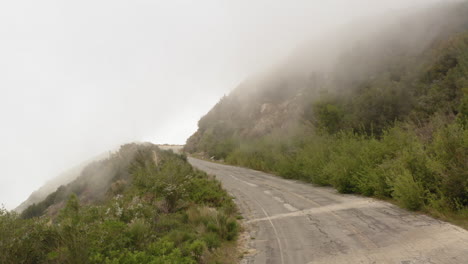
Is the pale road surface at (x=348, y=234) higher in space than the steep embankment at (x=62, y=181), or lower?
lower

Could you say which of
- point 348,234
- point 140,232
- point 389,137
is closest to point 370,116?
point 389,137

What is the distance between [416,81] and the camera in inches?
1153

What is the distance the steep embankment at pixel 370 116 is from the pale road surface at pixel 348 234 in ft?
3.76

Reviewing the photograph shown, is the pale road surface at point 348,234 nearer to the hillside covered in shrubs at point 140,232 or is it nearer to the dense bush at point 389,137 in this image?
the dense bush at point 389,137

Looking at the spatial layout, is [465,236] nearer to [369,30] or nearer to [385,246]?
[385,246]

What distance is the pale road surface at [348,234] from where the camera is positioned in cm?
679

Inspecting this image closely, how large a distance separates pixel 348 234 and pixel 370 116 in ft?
70.5

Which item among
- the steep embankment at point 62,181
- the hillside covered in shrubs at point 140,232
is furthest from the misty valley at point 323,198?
the steep embankment at point 62,181

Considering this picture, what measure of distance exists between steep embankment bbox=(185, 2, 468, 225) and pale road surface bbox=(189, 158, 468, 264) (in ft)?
3.76

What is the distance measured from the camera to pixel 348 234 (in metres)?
8.66

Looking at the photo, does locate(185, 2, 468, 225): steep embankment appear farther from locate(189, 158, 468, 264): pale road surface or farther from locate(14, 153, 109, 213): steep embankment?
locate(14, 153, 109, 213): steep embankment

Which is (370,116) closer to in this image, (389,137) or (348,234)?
(389,137)

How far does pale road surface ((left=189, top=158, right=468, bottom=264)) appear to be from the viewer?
6.79m

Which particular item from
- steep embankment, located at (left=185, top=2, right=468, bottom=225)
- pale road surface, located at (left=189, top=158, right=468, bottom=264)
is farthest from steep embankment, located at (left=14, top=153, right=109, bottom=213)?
pale road surface, located at (left=189, top=158, right=468, bottom=264)
